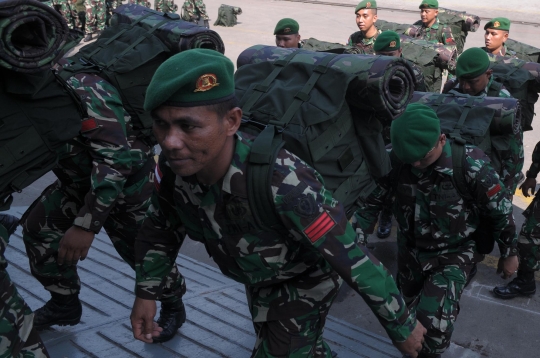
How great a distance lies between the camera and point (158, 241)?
2875 mm

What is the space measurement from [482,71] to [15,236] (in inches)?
156

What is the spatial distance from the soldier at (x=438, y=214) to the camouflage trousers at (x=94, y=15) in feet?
40.1

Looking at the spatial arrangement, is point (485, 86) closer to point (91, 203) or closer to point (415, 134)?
point (415, 134)

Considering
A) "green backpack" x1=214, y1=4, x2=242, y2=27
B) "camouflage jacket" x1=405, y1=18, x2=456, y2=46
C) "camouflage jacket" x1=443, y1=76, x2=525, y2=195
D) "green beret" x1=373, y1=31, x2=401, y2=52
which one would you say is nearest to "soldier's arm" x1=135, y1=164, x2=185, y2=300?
"camouflage jacket" x1=443, y1=76, x2=525, y2=195

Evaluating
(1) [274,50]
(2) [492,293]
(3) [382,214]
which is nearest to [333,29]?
(3) [382,214]

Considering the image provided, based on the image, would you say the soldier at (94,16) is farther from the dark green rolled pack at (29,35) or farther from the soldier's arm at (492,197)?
the dark green rolled pack at (29,35)

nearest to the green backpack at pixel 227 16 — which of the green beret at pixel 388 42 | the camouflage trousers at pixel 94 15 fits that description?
the camouflage trousers at pixel 94 15

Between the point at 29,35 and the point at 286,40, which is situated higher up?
the point at 29,35

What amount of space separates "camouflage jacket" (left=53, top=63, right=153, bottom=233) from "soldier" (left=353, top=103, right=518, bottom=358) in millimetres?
1545

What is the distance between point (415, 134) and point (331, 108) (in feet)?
3.51

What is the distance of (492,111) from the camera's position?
4312 millimetres

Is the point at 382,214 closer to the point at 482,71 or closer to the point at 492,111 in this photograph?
the point at 482,71

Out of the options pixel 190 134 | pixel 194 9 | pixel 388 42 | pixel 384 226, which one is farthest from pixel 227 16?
pixel 190 134

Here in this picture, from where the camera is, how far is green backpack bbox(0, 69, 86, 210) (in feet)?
9.14
